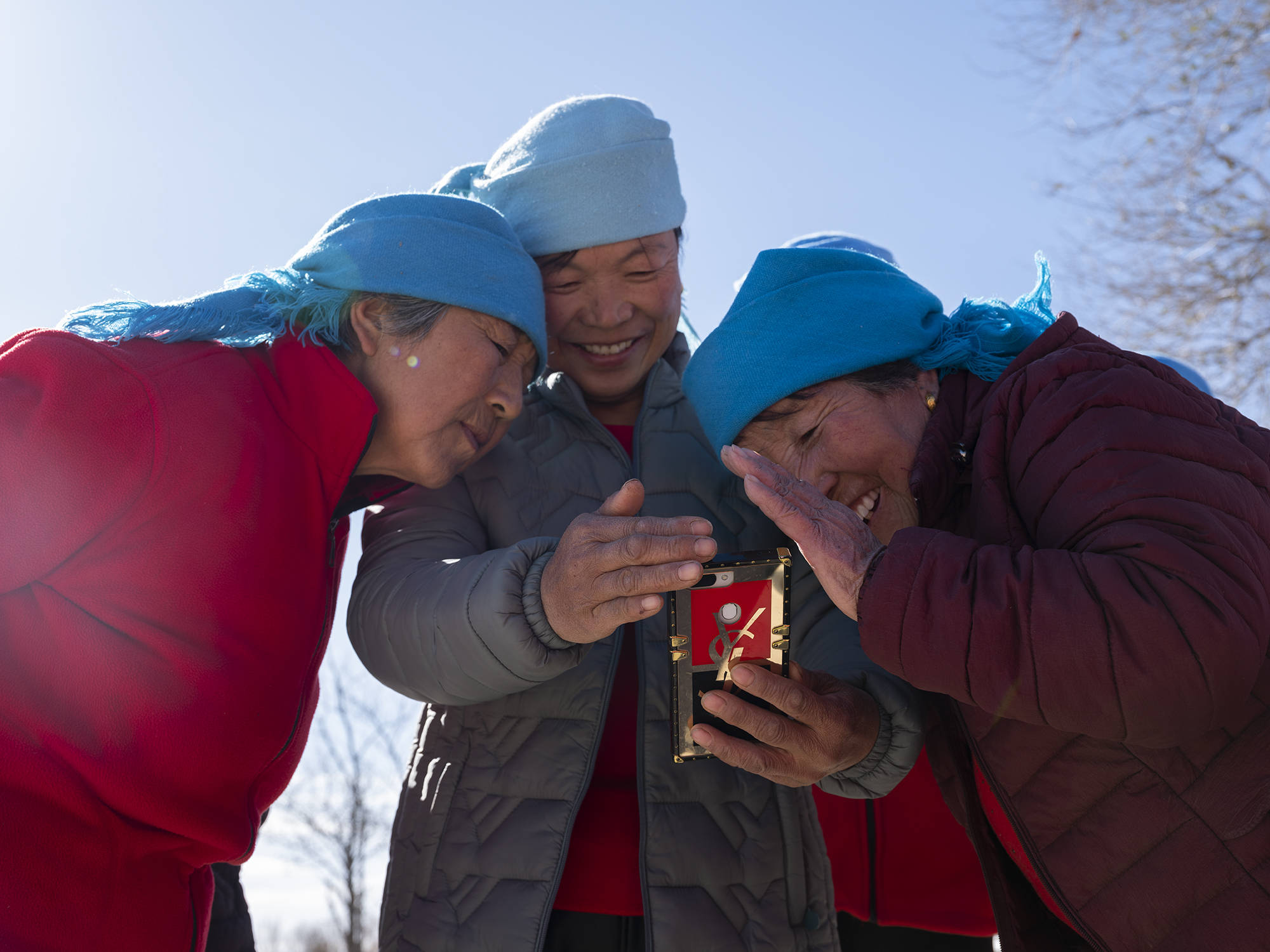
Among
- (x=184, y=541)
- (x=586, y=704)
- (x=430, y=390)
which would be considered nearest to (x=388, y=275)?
(x=430, y=390)

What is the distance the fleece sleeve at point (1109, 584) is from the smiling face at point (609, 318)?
1254 mm

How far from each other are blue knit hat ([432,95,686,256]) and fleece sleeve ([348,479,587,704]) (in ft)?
2.88

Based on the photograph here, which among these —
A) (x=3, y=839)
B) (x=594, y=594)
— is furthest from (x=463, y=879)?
(x=3, y=839)

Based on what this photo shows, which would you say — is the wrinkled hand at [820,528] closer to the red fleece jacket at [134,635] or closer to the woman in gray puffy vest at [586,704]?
the woman in gray puffy vest at [586,704]

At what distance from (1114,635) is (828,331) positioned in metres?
1.02

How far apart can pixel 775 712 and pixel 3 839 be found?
4.55ft

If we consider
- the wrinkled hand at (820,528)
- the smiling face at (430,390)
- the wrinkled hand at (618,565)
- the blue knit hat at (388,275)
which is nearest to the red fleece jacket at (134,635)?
the blue knit hat at (388,275)

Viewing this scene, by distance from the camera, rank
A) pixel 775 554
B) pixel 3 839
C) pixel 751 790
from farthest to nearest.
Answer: pixel 751 790 → pixel 775 554 → pixel 3 839

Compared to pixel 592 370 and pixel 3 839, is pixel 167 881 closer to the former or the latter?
pixel 3 839

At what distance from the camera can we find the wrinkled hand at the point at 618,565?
72.9 inches

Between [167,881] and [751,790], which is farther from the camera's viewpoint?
[751,790]

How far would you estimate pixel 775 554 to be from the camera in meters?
2.01

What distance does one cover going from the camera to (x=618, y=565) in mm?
1873

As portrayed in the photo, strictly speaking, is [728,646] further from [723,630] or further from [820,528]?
[820,528]
